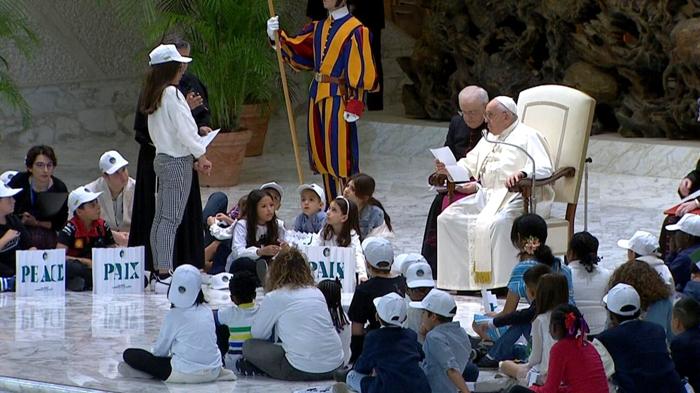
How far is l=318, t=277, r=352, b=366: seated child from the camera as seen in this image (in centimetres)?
725

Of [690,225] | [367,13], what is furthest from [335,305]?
[367,13]

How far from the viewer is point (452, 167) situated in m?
9.17

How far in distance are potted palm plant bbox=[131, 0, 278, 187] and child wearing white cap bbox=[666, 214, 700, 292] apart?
5.26m

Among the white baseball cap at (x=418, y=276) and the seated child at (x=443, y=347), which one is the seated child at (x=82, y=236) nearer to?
the white baseball cap at (x=418, y=276)

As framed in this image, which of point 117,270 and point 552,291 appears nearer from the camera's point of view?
point 552,291

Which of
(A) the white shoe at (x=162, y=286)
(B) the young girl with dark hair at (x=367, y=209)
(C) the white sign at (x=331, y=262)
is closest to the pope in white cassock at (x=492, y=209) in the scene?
(B) the young girl with dark hair at (x=367, y=209)

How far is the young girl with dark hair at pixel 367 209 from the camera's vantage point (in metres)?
9.09

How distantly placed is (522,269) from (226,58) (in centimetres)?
574

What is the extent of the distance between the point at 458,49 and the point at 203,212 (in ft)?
16.7

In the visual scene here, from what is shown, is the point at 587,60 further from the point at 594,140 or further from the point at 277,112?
the point at 277,112

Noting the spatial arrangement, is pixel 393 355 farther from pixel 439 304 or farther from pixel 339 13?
pixel 339 13

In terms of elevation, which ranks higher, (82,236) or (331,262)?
(82,236)

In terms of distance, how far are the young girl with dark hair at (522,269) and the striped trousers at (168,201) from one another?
2.05 meters

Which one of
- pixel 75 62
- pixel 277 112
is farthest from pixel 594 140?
pixel 75 62
